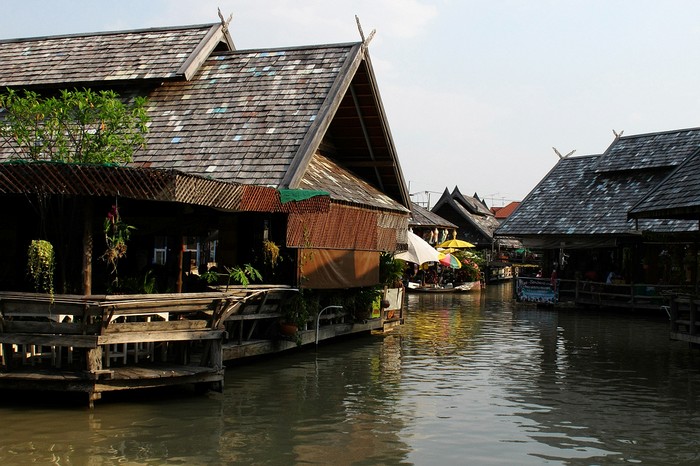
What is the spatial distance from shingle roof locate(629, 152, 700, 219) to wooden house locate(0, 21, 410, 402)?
6115 millimetres

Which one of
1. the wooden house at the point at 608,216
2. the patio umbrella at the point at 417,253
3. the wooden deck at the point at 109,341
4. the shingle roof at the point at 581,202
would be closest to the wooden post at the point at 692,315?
the patio umbrella at the point at 417,253

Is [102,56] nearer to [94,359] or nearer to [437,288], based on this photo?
[94,359]

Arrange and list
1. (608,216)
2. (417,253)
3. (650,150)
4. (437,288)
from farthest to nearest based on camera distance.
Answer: (437,288)
(650,150)
(608,216)
(417,253)

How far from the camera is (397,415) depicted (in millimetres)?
10984

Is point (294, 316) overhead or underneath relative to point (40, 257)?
underneath

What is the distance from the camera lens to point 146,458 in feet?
28.0

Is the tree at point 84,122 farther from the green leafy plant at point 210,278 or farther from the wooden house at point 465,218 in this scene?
the wooden house at point 465,218

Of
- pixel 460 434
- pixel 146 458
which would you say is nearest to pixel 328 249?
pixel 460 434

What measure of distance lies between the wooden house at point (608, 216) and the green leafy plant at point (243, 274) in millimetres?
17869

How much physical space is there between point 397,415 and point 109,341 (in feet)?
12.8

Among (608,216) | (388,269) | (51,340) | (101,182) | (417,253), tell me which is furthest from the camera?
(608,216)

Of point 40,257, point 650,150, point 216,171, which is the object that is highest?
point 650,150

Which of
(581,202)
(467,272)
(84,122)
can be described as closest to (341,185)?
(84,122)

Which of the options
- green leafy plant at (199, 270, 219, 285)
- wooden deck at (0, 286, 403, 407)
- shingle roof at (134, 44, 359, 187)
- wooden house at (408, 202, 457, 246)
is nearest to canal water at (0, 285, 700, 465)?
wooden deck at (0, 286, 403, 407)
